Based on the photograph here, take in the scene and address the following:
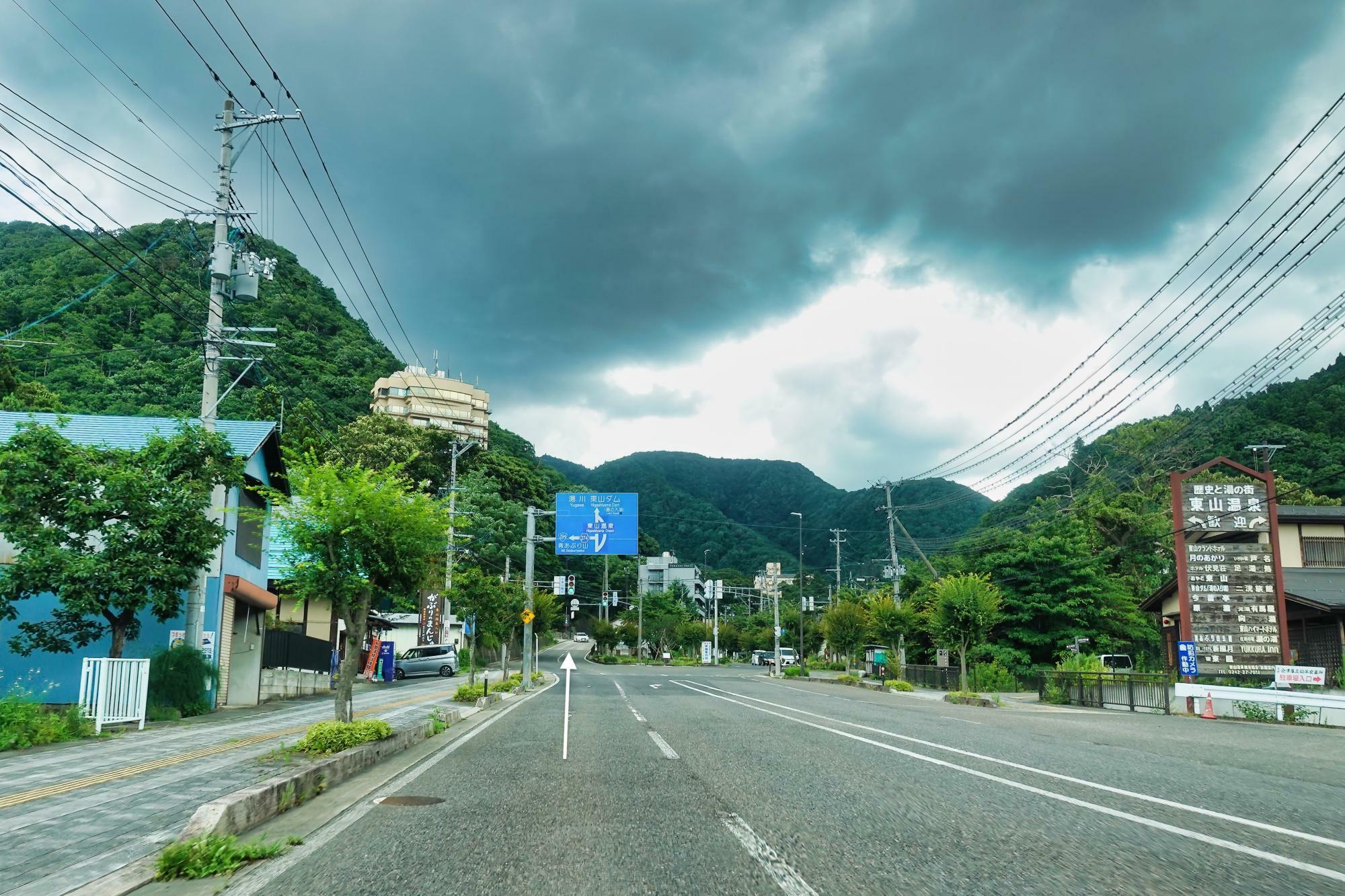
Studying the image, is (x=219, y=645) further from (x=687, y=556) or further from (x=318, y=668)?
(x=687, y=556)

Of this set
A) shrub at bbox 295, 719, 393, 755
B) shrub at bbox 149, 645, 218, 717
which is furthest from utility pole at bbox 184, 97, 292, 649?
shrub at bbox 295, 719, 393, 755

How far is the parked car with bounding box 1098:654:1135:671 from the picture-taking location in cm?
4034

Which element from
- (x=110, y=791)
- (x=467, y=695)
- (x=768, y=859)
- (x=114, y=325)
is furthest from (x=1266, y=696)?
(x=114, y=325)

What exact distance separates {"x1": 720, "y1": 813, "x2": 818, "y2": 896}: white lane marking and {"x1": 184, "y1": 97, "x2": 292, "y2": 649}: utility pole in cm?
1533

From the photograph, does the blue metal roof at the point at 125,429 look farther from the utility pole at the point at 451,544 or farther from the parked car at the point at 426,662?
the parked car at the point at 426,662

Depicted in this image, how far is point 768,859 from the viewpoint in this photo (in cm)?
580

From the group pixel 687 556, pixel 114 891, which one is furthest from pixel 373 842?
pixel 687 556

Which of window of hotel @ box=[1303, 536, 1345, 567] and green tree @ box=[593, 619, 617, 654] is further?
green tree @ box=[593, 619, 617, 654]

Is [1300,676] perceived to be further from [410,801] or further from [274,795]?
[274,795]

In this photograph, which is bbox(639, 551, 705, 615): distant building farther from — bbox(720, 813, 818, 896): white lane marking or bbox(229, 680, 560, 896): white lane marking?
bbox(720, 813, 818, 896): white lane marking

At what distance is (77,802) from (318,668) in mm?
27856

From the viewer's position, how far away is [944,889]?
16.6 ft

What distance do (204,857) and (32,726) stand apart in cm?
992

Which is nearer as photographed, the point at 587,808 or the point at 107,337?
the point at 587,808
